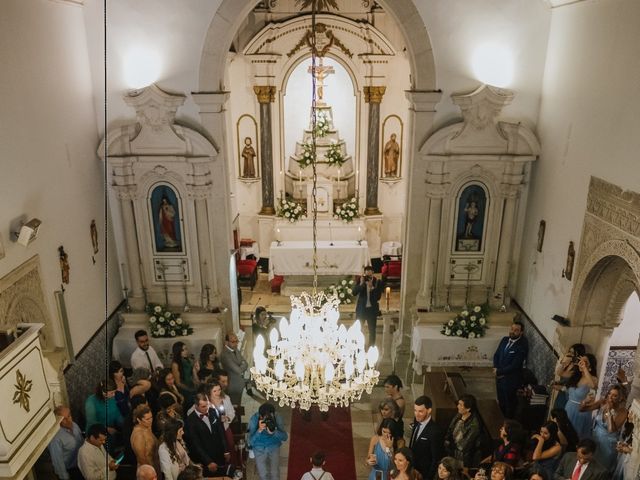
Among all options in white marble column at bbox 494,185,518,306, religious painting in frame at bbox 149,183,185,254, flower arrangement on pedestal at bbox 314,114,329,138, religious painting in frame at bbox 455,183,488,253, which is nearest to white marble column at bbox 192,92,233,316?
religious painting in frame at bbox 149,183,185,254

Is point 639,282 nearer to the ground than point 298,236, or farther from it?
farther from it

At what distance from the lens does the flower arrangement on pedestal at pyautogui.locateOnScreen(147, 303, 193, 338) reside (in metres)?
8.76

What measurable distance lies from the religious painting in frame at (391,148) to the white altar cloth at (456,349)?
215 inches

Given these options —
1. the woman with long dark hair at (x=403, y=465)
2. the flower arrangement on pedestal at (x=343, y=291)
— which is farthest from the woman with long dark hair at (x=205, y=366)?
the flower arrangement on pedestal at (x=343, y=291)

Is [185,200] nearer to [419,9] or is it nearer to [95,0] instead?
[95,0]

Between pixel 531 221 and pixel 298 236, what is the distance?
18.9 ft

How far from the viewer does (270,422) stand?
6.19 m

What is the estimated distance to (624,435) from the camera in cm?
573

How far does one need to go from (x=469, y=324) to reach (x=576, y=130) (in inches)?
126

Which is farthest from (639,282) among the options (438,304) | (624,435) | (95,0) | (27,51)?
(95,0)

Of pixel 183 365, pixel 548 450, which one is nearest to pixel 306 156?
pixel 183 365

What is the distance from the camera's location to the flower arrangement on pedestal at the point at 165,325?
8.76 metres

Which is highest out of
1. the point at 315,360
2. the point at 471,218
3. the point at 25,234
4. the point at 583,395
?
the point at 25,234

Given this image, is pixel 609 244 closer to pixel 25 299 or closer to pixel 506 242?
pixel 506 242
